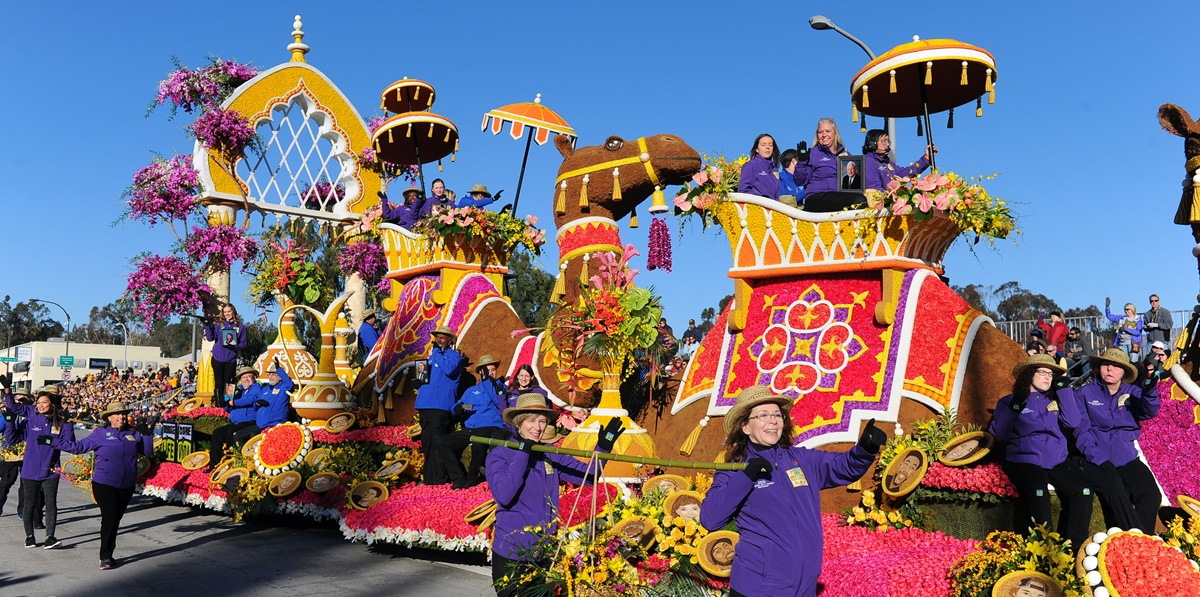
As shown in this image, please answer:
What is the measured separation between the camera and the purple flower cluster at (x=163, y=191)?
63.3 feet

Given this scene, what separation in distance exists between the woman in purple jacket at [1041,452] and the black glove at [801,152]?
11.2ft

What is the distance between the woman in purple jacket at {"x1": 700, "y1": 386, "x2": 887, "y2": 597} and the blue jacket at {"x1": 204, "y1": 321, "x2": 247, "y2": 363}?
13540 mm

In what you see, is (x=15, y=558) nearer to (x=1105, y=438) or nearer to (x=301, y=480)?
(x=301, y=480)

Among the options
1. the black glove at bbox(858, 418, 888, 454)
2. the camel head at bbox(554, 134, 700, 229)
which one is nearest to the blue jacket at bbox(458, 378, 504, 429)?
the camel head at bbox(554, 134, 700, 229)

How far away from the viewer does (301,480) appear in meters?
11.3

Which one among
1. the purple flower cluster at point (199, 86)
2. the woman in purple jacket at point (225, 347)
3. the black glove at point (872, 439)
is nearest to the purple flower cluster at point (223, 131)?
the purple flower cluster at point (199, 86)

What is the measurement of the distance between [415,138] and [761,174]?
7037mm

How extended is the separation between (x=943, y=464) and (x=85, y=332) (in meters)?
103

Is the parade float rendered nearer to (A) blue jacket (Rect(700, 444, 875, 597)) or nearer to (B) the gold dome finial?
(A) blue jacket (Rect(700, 444, 875, 597))

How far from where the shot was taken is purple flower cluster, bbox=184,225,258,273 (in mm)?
19125

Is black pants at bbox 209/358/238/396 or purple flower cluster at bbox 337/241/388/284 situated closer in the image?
black pants at bbox 209/358/238/396

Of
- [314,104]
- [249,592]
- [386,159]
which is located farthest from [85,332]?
[249,592]

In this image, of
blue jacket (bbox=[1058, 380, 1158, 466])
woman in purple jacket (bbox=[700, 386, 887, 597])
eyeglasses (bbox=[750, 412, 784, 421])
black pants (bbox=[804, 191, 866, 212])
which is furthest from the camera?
black pants (bbox=[804, 191, 866, 212])

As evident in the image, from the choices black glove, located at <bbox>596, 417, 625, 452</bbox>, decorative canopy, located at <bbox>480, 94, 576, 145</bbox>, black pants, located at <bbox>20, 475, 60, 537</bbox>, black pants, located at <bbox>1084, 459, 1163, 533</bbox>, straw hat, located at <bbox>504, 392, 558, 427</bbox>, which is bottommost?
black pants, located at <bbox>20, 475, 60, 537</bbox>
